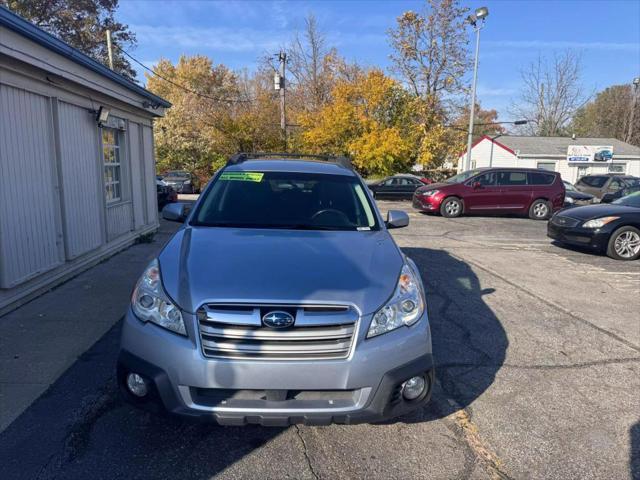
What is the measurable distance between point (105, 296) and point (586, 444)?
5240mm

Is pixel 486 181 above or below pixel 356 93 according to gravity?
below

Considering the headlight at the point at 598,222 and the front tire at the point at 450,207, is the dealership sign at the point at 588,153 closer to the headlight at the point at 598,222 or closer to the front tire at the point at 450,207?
the front tire at the point at 450,207

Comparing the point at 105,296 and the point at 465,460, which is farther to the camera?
the point at 105,296

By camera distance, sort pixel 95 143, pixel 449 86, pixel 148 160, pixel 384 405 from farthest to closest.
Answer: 1. pixel 449 86
2. pixel 148 160
3. pixel 95 143
4. pixel 384 405

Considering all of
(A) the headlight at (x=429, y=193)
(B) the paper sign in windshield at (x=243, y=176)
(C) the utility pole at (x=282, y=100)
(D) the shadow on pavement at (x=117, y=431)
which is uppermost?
(C) the utility pole at (x=282, y=100)

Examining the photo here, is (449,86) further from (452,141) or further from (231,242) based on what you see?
(231,242)

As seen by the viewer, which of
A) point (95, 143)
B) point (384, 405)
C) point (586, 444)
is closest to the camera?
point (384, 405)

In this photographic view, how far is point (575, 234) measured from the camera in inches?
369

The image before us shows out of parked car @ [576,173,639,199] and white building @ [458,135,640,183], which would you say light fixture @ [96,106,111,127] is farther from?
white building @ [458,135,640,183]

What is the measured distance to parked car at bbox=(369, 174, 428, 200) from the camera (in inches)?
872

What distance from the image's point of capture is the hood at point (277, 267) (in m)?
2.59

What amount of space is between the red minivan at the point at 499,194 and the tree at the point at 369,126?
8.17 metres

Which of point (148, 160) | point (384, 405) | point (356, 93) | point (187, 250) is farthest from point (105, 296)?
point (356, 93)

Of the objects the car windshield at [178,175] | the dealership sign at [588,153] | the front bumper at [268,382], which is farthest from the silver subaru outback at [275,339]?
the dealership sign at [588,153]
